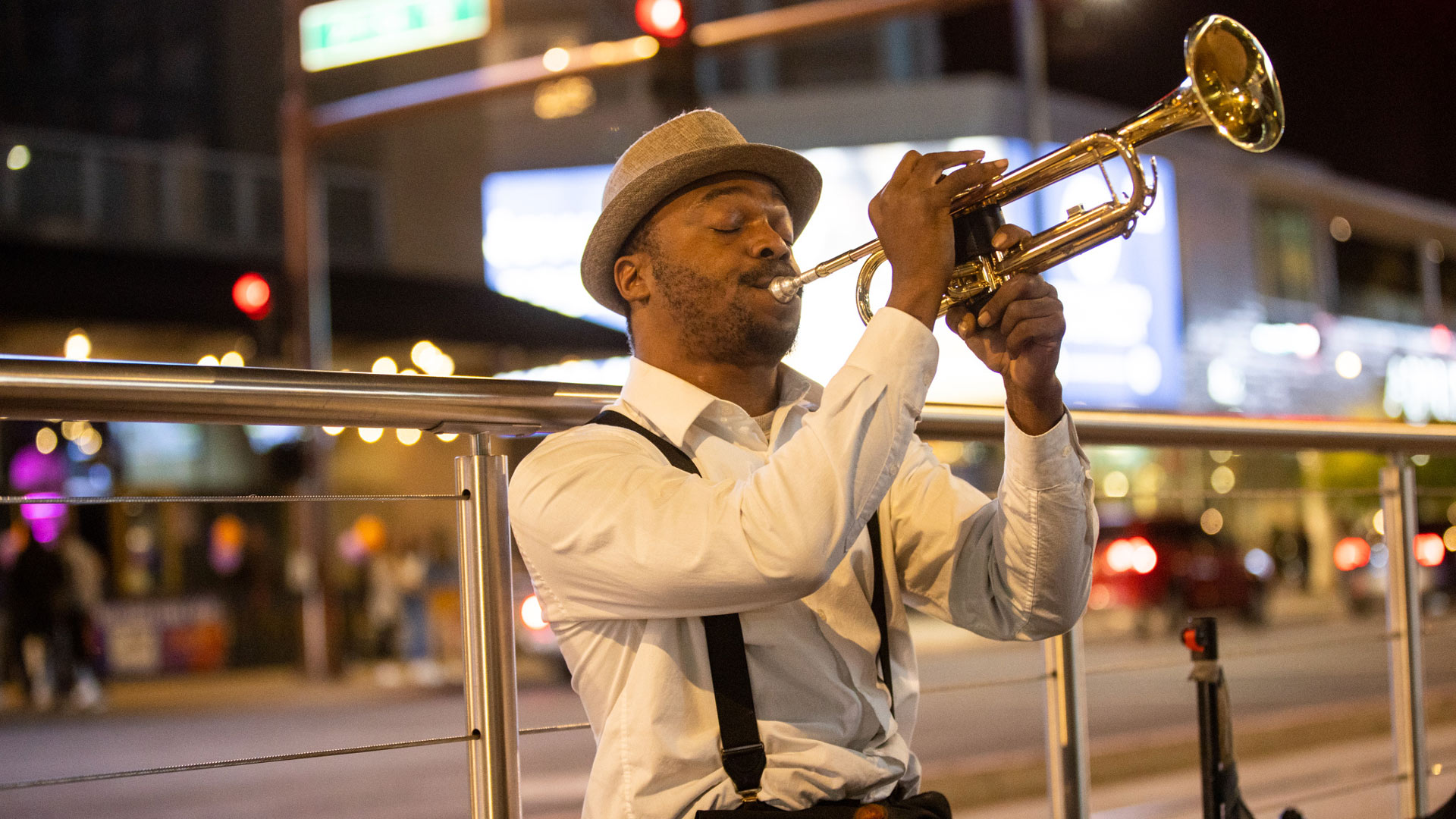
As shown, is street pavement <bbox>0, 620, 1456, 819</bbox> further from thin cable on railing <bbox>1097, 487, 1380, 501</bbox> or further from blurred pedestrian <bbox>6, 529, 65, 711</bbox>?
blurred pedestrian <bbox>6, 529, 65, 711</bbox>

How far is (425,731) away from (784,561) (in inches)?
301

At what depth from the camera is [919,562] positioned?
7.29 ft

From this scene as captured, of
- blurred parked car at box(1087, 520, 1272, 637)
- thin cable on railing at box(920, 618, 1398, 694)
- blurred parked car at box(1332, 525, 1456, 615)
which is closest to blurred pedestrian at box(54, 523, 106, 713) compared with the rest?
blurred parked car at box(1087, 520, 1272, 637)

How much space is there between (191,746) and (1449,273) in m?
31.2

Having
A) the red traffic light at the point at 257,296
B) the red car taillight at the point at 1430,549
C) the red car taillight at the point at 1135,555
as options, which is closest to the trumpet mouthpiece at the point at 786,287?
the red traffic light at the point at 257,296

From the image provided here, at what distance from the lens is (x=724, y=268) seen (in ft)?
6.95

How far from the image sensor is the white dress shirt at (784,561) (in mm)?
1735

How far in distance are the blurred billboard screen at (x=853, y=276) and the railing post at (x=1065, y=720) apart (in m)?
15.2

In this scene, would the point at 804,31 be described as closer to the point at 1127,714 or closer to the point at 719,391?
the point at 1127,714

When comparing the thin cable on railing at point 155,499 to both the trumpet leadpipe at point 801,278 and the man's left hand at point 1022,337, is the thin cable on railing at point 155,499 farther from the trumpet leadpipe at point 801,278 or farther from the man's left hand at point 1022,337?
the man's left hand at point 1022,337

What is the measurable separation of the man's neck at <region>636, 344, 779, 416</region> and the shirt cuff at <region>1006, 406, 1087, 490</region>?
0.41 meters

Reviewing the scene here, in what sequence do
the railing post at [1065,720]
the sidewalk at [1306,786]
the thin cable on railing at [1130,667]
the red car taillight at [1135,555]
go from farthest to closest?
1. the red car taillight at [1135,555]
2. the sidewalk at [1306,786]
3. the railing post at [1065,720]
4. the thin cable on railing at [1130,667]

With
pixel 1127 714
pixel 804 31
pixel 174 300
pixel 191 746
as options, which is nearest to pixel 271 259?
pixel 174 300

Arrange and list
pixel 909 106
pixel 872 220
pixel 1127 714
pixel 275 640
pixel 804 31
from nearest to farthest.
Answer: pixel 872 220
pixel 804 31
pixel 1127 714
pixel 275 640
pixel 909 106
